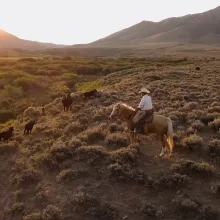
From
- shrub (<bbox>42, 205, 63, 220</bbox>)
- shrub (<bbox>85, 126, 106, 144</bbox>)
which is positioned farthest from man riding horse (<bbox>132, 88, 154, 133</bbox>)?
shrub (<bbox>42, 205, 63, 220</bbox>)

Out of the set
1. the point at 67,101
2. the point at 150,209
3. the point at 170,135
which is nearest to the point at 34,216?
the point at 150,209

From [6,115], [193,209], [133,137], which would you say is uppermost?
[133,137]

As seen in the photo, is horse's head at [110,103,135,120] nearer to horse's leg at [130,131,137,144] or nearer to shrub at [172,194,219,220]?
horse's leg at [130,131,137,144]

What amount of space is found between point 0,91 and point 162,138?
27.3m

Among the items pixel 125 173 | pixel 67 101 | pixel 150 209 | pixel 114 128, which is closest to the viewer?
pixel 150 209

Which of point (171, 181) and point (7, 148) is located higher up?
point (171, 181)

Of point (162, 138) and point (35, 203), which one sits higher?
point (162, 138)

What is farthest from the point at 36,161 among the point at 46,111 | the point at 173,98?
the point at 173,98

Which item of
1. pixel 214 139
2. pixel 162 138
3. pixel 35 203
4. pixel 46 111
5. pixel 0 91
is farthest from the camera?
pixel 0 91

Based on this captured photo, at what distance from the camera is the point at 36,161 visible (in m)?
15.0

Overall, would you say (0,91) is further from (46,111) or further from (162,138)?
(162,138)

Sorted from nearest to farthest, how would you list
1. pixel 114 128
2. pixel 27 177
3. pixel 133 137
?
pixel 27 177, pixel 133 137, pixel 114 128

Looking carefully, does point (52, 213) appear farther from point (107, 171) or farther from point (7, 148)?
point (7, 148)

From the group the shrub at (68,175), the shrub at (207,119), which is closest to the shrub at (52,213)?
the shrub at (68,175)
